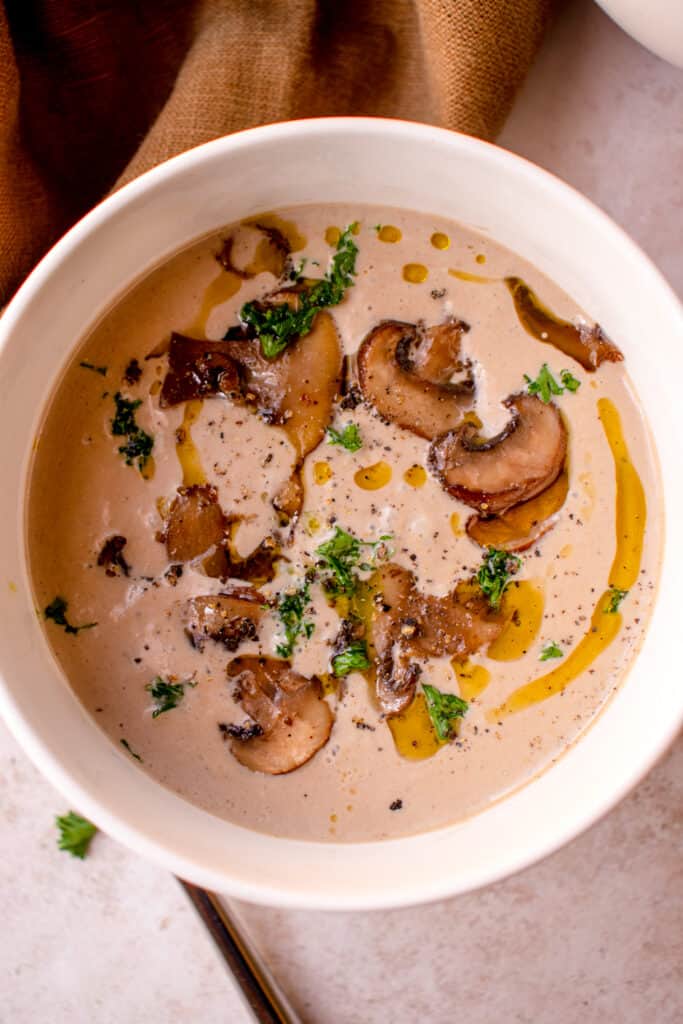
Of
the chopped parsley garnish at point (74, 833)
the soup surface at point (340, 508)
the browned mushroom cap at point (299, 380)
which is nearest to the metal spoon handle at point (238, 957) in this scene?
the chopped parsley garnish at point (74, 833)

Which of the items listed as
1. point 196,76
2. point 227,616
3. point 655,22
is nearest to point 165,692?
point 227,616

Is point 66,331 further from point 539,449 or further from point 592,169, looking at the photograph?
point 592,169

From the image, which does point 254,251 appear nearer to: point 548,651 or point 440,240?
point 440,240

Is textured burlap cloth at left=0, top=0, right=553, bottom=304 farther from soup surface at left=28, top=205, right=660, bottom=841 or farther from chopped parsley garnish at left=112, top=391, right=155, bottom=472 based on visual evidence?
chopped parsley garnish at left=112, top=391, right=155, bottom=472

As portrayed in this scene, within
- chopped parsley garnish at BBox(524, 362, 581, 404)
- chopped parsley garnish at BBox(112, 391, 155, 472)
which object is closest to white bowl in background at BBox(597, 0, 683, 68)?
chopped parsley garnish at BBox(524, 362, 581, 404)

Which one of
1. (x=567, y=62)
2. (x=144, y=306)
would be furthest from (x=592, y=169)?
(x=144, y=306)

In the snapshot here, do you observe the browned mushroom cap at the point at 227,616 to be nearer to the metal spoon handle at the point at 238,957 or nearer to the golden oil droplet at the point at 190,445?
the golden oil droplet at the point at 190,445
